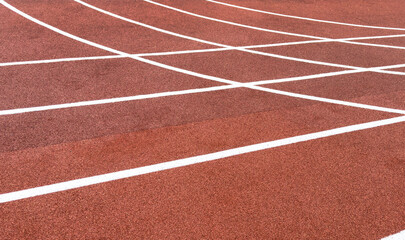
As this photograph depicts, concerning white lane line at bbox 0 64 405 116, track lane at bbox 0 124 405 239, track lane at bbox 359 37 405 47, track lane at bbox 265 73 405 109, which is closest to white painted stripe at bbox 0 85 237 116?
white lane line at bbox 0 64 405 116

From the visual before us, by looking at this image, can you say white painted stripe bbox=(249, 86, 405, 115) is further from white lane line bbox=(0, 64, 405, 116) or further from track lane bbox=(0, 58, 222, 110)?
track lane bbox=(0, 58, 222, 110)

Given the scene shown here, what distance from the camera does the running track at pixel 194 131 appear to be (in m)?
3.54

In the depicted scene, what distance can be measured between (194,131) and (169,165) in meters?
0.76

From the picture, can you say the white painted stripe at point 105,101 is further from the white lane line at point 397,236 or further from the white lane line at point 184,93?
the white lane line at point 397,236

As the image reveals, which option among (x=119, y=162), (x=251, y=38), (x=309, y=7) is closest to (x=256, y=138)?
(x=119, y=162)

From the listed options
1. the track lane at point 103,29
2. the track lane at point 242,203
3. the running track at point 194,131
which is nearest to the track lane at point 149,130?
the running track at point 194,131

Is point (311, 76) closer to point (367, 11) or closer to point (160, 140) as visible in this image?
point (160, 140)

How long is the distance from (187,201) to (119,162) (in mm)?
949

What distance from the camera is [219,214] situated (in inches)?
140

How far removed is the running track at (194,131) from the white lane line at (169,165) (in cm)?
2

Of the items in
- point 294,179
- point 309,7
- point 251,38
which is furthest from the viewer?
point 309,7

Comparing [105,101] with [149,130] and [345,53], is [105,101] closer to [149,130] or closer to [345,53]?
[149,130]

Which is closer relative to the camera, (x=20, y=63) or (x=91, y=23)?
(x=20, y=63)

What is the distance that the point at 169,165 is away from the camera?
13.7 ft
